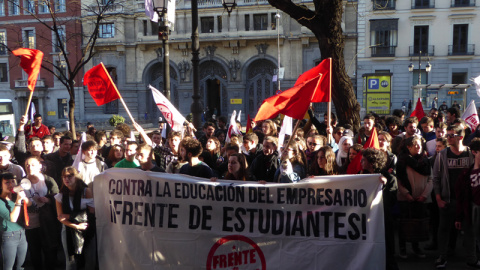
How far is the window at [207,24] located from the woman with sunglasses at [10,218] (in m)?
32.0

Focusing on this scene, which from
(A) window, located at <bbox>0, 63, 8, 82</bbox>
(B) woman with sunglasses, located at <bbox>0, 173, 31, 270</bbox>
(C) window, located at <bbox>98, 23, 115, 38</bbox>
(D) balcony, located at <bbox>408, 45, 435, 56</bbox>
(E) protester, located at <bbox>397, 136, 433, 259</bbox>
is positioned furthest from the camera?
(A) window, located at <bbox>0, 63, 8, 82</bbox>

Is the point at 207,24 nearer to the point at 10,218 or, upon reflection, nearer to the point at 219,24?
the point at 219,24

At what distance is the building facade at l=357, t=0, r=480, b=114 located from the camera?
32.4 m

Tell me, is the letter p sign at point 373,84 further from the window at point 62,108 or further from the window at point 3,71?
the window at point 3,71

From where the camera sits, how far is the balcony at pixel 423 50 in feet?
108

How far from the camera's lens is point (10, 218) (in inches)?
176

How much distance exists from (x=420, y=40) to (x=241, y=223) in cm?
3313

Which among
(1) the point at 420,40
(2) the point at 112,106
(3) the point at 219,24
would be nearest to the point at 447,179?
(1) the point at 420,40

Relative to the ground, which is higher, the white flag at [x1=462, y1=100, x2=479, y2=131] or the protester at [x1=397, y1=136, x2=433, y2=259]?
the white flag at [x1=462, y1=100, x2=479, y2=131]

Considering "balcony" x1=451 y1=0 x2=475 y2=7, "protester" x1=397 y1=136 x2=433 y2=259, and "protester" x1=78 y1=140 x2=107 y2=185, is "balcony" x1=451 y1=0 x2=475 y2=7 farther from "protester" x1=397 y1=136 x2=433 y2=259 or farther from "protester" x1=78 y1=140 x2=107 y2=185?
"protester" x1=78 y1=140 x2=107 y2=185

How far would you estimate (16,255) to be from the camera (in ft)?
15.6

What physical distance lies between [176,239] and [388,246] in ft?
Answer: 7.54

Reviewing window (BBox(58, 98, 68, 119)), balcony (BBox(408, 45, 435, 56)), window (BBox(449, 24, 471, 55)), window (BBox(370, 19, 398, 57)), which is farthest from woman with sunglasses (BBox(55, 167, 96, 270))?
window (BBox(58, 98, 68, 119))

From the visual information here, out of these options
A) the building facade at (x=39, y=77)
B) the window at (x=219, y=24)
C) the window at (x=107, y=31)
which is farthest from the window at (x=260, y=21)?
the building facade at (x=39, y=77)
